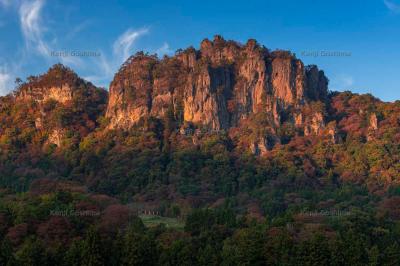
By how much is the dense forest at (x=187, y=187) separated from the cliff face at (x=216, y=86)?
10.4 ft

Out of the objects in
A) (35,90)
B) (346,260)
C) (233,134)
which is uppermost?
(35,90)

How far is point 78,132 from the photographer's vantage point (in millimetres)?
119562

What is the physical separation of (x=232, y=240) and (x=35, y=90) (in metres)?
81.4

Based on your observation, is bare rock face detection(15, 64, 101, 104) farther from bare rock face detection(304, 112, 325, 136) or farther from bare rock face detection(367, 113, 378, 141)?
bare rock face detection(367, 113, 378, 141)

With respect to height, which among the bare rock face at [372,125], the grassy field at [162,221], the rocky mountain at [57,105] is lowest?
the grassy field at [162,221]

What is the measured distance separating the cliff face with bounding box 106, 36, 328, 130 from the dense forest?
10.4 feet

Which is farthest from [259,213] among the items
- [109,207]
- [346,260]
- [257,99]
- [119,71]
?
[119,71]

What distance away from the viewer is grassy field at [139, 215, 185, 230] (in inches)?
2849

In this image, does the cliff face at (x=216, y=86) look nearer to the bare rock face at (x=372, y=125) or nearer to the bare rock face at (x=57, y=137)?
the bare rock face at (x=57, y=137)

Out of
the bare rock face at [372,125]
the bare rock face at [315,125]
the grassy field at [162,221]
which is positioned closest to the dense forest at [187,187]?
the grassy field at [162,221]

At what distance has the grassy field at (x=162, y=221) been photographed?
237 ft

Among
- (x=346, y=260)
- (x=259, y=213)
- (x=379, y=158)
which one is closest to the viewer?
(x=346, y=260)

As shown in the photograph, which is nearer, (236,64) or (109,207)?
(109,207)

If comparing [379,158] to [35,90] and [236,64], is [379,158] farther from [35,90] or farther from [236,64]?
[35,90]
